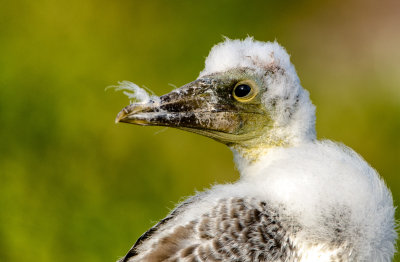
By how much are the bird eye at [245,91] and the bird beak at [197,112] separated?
0.01 meters

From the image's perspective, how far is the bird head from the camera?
1.19 metres

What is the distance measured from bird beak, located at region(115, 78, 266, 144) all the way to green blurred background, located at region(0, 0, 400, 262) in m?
1.61

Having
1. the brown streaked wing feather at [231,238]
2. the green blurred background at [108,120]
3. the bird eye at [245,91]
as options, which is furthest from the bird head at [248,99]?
the green blurred background at [108,120]

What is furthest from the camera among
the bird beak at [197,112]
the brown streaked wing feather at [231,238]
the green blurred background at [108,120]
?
the green blurred background at [108,120]

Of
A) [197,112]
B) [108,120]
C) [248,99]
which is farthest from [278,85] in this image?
[108,120]

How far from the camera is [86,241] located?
279cm

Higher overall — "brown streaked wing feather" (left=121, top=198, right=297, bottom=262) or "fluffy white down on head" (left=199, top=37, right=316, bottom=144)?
"fluffy white down on head" (left=199, top=37, right=316, bottom=144)

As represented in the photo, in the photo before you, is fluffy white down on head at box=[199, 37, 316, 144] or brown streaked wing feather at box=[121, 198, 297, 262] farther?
fluffy white down on head at box=[199, 37, 316, 144]

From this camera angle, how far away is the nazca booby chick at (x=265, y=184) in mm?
1020

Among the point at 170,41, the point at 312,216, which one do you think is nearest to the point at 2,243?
Answer: the point at 170,41

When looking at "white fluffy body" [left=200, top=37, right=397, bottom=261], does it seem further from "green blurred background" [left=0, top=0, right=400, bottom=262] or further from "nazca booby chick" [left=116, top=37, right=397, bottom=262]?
"green blurred background" [left=0, top=0, right=400, bottom=262]

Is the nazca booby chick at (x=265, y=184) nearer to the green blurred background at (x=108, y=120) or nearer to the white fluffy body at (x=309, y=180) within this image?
the white fluffy body at (x=309, y=180)

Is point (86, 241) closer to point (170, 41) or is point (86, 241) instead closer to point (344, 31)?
point (170, 41)

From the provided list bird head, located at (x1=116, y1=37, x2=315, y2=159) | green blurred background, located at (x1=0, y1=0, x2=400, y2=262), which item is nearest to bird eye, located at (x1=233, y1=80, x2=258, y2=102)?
bird head, located at (x1=116, y1=37, x2=315, y2=159)
